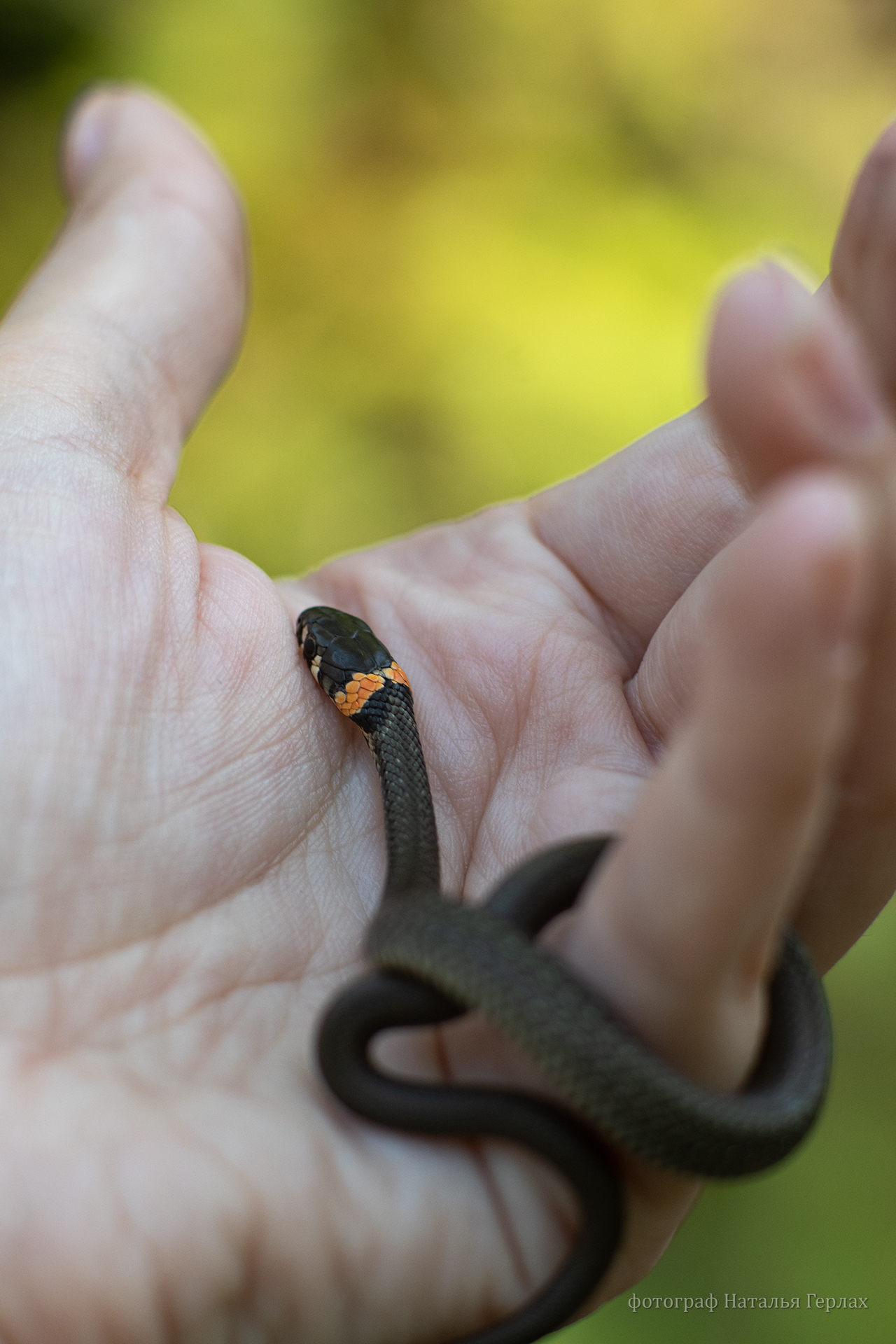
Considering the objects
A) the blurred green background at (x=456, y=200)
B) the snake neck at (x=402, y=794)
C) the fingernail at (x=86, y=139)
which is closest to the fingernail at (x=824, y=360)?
the snake neck at (x=402, y=794)

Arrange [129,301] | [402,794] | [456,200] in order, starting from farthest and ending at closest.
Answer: [456,200], [129,301], [402,794]

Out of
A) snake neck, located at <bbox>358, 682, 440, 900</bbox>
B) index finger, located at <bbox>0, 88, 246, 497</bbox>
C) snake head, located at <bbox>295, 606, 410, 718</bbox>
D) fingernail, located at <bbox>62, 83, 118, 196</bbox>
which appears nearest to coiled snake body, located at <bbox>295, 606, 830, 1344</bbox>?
snake neck, located at <bbox>358, 682, 440, 900</bbox>

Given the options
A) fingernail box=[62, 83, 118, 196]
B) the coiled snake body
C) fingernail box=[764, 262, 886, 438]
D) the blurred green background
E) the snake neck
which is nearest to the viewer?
fingernail box=[764, 262, 886, 438]

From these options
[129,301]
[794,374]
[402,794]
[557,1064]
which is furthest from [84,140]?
[557,1064]

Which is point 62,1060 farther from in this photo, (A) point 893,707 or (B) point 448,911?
(A) point 893,707

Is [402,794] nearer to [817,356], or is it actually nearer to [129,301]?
[817,356]

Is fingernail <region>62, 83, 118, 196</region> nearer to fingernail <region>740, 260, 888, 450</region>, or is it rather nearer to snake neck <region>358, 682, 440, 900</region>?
snake neck <region>358, 682, 440, 900</region>
